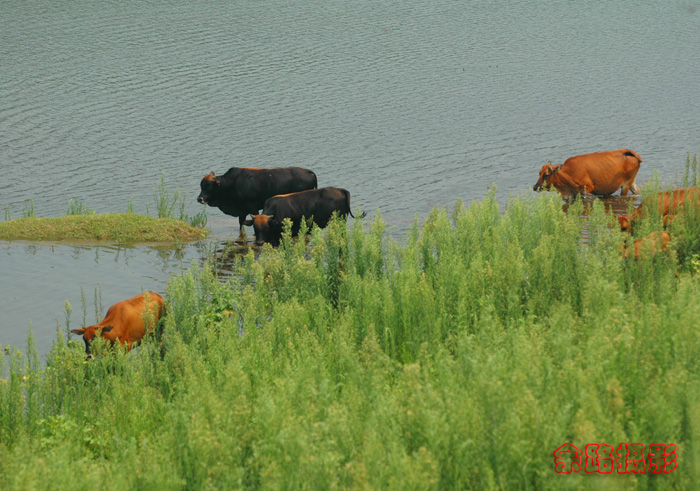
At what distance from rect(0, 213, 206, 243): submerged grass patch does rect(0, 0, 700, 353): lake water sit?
25.0 inches

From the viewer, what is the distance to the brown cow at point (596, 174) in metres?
17.0

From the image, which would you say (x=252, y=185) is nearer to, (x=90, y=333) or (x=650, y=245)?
(x=90, y=333)

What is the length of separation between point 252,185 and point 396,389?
465 inches

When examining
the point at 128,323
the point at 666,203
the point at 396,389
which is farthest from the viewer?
the point at 666,203

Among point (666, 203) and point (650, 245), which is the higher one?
point (666, 203)

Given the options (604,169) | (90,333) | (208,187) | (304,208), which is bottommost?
(90,333)

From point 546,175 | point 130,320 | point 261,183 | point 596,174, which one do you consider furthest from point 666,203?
point 261,183

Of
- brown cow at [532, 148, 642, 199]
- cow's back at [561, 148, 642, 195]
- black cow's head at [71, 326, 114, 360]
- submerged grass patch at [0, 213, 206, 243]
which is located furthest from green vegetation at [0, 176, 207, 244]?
cow's back at [561, 148, 642, 195]

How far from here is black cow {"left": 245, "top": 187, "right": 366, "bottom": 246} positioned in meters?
15.0

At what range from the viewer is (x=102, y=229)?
50.6 ft

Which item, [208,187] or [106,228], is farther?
[208,187]

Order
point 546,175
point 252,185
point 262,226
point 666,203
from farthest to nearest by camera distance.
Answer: point 546,175 → point 252,185 → point 262,226 → point 666,203

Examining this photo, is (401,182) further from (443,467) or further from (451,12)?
(451,12)

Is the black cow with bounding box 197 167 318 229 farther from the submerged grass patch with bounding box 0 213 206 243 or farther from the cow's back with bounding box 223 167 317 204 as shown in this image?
the submerged grass patch with bounding box 0 213 206 243
